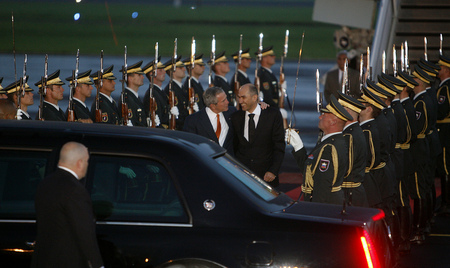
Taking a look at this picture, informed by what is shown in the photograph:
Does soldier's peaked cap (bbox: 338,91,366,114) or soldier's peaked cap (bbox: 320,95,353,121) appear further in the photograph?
soldier's peaked cap (bbox: 338,91,366,114)

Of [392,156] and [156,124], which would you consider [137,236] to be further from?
[156,124]

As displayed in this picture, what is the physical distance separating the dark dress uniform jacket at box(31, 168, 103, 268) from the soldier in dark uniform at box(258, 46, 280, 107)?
10.5 m

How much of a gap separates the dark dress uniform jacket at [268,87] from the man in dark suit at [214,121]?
6116mm

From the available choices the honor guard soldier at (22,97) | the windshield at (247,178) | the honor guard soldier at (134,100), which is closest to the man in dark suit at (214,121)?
the honor guard soldier at (22,97)

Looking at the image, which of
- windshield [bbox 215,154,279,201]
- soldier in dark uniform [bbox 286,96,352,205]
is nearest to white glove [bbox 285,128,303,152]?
soldier in dark uniform [bbox 286,96,352,205]

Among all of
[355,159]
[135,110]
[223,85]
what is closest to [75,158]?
[355,159]

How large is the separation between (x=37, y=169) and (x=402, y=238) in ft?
15.7

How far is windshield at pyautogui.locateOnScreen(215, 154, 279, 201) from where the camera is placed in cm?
554

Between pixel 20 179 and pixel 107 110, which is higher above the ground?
pixel 107 110

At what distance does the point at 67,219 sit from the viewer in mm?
4898

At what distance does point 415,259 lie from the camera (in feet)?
29.4

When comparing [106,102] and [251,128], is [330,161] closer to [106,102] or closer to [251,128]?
[251,128]

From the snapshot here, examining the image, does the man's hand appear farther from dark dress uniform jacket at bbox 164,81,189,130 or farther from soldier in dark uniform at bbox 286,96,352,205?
dark dress uniform jacket at bbox 164,81,189,130

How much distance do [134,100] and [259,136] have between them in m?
2.65
